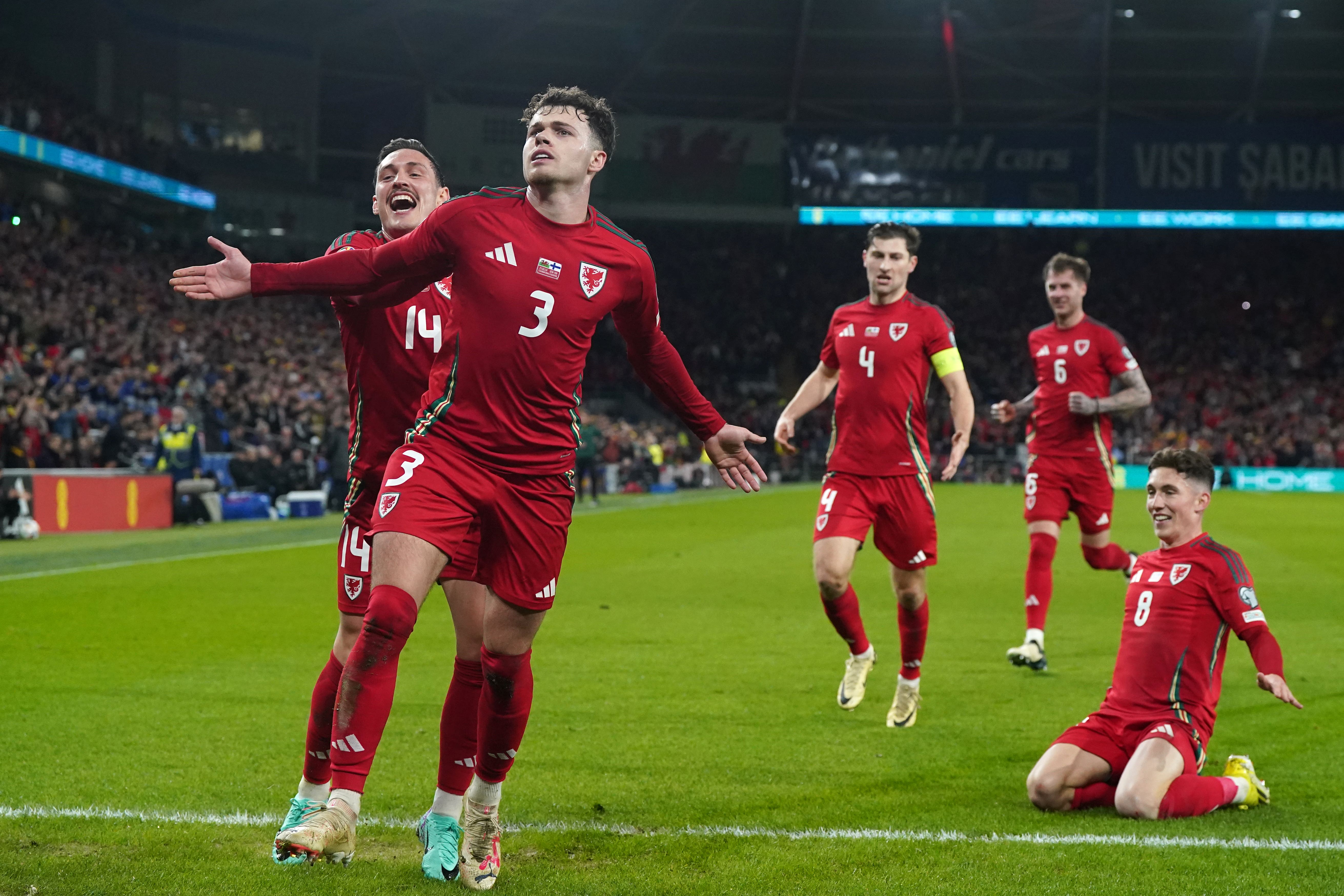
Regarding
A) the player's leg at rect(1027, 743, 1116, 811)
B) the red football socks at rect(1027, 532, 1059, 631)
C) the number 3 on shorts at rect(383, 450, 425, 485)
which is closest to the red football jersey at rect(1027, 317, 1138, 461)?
the red football socks at rect(1027, 532, 1059, 631)

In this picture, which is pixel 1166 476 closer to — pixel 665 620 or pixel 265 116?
pixel 665 620

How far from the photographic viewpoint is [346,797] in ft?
12.9

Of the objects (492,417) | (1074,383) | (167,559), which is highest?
(1074,383)

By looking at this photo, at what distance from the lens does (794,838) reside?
15.1 feet

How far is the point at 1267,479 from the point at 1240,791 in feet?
122

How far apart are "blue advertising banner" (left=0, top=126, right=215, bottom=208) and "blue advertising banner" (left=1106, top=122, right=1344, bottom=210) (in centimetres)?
2800

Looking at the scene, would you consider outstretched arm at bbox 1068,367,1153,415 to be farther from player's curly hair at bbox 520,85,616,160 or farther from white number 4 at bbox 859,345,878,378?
player's curly hair at bbox 520,85,616,160

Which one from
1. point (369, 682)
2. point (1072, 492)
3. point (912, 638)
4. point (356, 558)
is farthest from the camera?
point (1072, 492)

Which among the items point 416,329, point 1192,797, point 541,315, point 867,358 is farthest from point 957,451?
point 541,315

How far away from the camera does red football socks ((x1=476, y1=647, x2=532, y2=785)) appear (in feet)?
14.0

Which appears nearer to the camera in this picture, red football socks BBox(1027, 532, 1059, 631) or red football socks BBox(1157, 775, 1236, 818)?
red football socks BBox(1157, 775, 1236, 818)

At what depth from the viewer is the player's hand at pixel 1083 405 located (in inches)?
356

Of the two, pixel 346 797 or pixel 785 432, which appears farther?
pixel 785 432

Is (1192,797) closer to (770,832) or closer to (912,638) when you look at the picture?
(770,832)
